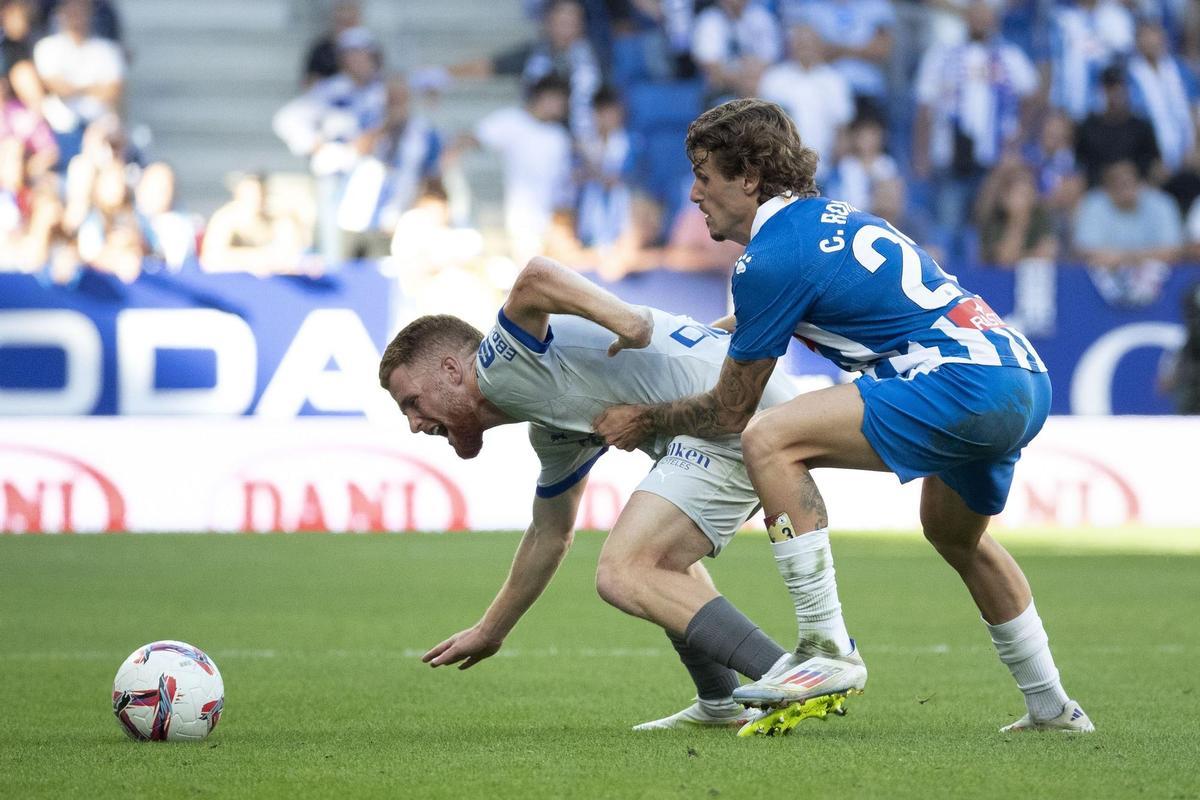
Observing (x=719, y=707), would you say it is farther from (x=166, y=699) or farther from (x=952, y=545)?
(x=166, y=699)

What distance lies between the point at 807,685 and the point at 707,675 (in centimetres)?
87

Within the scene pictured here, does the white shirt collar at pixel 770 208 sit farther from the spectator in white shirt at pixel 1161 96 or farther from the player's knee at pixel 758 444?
the spectator in white shirt at pixel 1161 96

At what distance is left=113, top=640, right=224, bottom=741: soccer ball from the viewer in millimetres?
5473

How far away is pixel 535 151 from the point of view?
17.7 meters

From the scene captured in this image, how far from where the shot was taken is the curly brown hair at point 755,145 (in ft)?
17.1

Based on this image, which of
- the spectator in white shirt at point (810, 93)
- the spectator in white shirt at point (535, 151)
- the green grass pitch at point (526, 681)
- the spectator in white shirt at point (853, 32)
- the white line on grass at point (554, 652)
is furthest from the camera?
the spectator in white shirt at point (853, 32)

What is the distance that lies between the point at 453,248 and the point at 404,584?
549 cm

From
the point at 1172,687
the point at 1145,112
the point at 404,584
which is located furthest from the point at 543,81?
the point at 1172,687

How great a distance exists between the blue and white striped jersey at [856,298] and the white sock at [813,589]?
0.55m

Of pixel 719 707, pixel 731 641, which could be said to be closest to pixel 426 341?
pixel 731 641

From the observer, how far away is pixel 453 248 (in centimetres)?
1588

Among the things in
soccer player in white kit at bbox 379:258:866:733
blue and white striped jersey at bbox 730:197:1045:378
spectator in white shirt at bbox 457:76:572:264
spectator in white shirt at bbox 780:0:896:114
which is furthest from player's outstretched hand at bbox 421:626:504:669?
spectator in white shirt at bbox 780:0:896:114

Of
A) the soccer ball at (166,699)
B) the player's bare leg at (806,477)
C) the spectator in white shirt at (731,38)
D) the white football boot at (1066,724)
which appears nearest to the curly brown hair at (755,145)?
the player's bare leg at (806,477)

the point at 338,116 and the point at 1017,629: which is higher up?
the point at 338,116
